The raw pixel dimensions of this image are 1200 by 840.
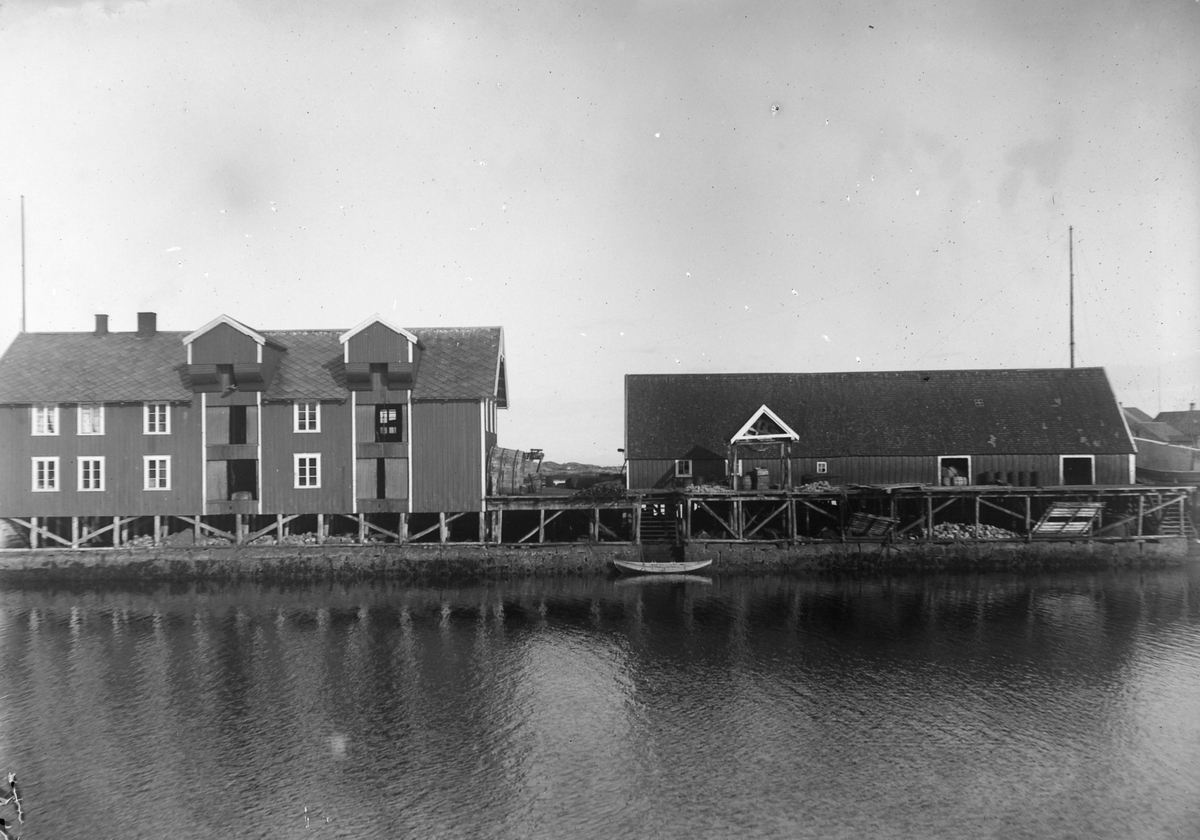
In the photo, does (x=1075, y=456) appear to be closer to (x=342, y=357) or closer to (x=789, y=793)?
(x=789, y=793)

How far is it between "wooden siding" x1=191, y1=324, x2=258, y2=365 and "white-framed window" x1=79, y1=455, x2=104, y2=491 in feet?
21.3

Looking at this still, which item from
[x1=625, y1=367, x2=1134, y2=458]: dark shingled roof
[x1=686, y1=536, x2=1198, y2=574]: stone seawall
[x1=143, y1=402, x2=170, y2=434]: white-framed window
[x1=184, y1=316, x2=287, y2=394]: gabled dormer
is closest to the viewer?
[x1=686, y1=536, x2=1198, y2=574]: stone seawall

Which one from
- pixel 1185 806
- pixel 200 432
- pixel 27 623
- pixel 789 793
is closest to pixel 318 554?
pixel 200 432

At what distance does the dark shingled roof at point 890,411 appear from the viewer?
121 ft

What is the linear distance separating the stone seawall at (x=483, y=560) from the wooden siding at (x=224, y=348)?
8.62 meters

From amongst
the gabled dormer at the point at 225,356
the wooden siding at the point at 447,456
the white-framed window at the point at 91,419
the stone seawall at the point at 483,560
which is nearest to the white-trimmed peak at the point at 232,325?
the gabled dormer at the point at 225,356

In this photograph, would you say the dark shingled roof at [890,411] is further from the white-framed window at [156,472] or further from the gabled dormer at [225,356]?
the white-framed window at [156,472]

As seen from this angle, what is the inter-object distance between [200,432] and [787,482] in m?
28.0

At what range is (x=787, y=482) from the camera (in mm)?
35500

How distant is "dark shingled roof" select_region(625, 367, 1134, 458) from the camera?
37.0 m

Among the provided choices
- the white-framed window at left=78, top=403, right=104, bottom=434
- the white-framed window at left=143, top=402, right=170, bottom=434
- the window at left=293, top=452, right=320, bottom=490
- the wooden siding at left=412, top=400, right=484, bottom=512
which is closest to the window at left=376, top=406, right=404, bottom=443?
the wooden siding at left=412, top=400, right=484, bottom=512

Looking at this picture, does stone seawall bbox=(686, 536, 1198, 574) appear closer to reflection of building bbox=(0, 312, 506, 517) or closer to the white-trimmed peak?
reflection of building bbox=(0, 312, 506, 517)

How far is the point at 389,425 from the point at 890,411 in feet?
85.2

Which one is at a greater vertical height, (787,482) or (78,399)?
(78,399)
